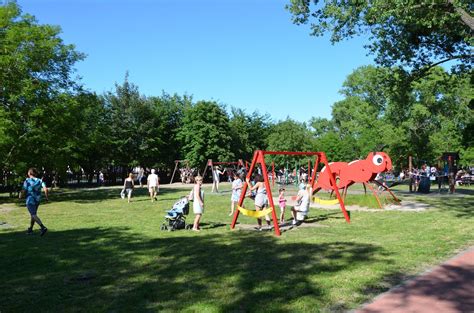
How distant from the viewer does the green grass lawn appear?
5.82 m

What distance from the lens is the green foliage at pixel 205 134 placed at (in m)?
47.3

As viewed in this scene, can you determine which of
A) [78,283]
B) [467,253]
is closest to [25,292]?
[78,283]

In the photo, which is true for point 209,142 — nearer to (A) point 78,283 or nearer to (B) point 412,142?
(B) point 412,142

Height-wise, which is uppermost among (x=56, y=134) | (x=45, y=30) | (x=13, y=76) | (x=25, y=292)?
(x=45, y=30)

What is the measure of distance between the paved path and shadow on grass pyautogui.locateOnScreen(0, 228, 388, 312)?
77 centimetres

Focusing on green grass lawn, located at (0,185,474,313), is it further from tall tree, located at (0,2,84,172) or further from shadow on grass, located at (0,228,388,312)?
tall tree, located at (0,2,84,172)

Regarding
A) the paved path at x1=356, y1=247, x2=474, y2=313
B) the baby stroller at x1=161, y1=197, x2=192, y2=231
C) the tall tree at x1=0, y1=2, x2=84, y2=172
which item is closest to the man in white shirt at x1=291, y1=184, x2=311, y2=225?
the baby stroller at x1=161, y1=197, x2=192, y2=231

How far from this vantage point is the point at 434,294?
19.2 feet

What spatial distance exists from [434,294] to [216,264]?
3617 mm

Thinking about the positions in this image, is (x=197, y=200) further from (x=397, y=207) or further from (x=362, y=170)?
(x=397, y=207)

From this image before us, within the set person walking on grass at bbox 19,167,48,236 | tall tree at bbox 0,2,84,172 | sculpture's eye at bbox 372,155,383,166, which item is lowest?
person walking on grass at bbox 19,167,48,236

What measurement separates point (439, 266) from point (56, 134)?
843 inches

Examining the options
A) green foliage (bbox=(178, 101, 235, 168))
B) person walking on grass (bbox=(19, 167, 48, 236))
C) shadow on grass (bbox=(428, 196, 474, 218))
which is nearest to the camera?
person walking on grass (bbox=(19, 167, 48, 236))

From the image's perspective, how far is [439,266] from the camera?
739 centimetres
